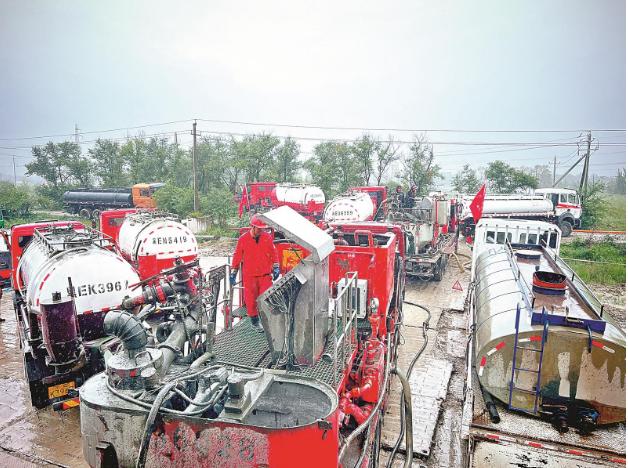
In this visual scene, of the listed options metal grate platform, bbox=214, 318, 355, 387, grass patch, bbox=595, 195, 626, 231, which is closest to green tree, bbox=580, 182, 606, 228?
grass patch, bbox=595, 195, 626, 231

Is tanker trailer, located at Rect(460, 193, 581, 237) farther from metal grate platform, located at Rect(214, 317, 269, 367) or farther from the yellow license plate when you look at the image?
the yellow license plate

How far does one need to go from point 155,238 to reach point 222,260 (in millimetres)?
7799

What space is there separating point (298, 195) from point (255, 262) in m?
17.9

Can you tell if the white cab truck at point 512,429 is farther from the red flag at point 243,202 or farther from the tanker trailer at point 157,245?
the red flag at point 243,202

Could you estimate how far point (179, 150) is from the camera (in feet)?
139

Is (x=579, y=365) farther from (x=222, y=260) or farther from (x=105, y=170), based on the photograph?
(x=105, y=170)

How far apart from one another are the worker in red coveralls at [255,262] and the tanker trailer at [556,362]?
12.2 feet

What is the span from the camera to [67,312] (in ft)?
20.4

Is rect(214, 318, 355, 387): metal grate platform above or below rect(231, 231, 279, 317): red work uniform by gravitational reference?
below

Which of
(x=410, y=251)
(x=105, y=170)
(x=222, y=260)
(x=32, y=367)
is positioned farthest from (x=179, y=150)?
(x=32, y=367)

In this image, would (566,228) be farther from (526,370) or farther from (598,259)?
(526,370)

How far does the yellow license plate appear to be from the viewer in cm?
666

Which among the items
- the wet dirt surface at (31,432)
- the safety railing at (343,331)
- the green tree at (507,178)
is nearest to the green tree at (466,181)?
the green tree at (507,178)

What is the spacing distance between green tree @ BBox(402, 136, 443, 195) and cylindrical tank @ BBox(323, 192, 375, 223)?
17.9 m
